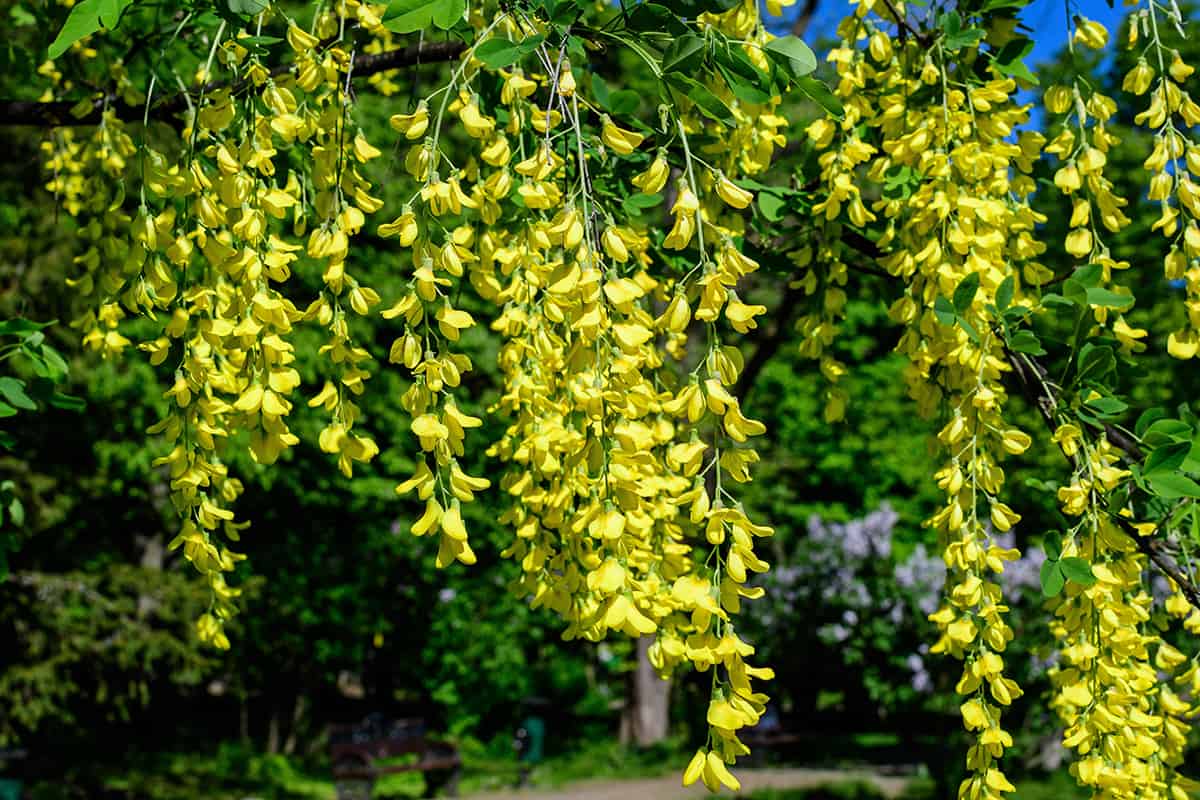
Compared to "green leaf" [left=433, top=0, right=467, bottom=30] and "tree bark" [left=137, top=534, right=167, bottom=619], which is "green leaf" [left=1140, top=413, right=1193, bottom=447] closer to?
"green leaf" [left=433, top=0, right=467, bottom=30]

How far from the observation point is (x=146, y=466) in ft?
27.4

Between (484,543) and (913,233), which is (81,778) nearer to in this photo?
(484,543)

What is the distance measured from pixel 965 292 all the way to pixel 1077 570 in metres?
0.46

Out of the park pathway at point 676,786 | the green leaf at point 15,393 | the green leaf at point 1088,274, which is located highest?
the green leaf at point 1088,274

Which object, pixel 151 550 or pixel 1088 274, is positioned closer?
pixel 1088 274

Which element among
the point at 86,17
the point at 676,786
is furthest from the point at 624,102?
the point at 676,786

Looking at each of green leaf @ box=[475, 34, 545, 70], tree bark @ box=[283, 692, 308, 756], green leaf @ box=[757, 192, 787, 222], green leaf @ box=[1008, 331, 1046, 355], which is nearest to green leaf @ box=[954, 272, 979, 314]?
green leaf @ box=[1008, 331, 1046, 355]

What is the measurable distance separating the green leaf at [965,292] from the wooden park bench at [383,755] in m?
8.33

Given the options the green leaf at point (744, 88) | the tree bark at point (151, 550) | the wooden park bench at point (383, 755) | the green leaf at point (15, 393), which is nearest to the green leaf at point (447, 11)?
the green leaf at point (744, 88)

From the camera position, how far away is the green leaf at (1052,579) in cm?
175

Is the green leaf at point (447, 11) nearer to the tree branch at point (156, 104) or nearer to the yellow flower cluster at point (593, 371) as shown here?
the yellow flower cluster at point (593, 371)

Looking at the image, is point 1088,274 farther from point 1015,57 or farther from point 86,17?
point 86,17

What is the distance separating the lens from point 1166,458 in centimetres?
187

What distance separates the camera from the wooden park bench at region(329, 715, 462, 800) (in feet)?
30.7
